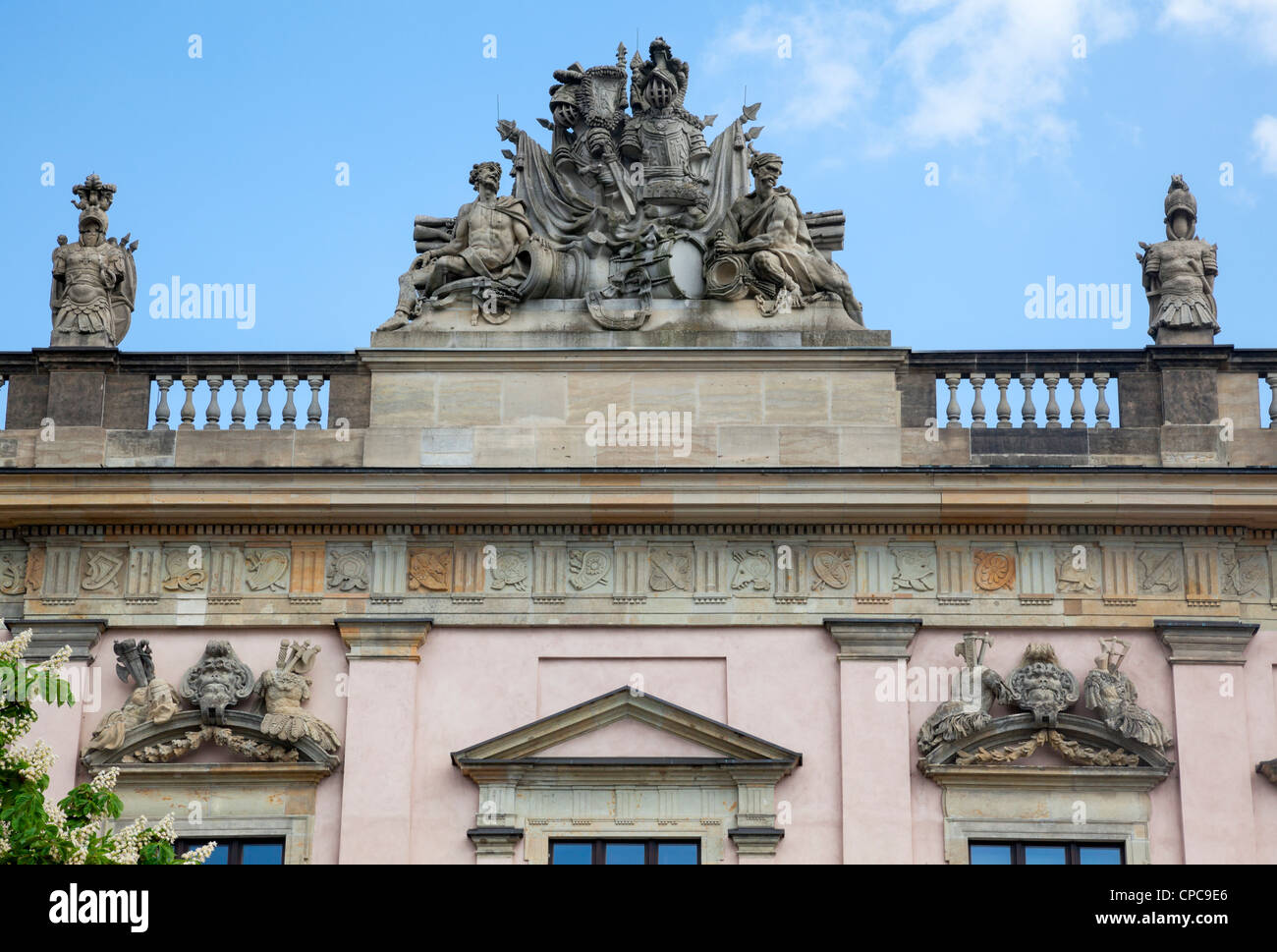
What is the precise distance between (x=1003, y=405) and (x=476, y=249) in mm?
4496

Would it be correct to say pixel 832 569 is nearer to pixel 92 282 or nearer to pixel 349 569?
pixel 349 569

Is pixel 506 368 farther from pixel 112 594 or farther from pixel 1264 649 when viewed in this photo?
pixel 1264 649

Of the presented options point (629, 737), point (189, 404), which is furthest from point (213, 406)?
point (629, 737)

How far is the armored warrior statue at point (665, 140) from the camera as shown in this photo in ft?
66.0

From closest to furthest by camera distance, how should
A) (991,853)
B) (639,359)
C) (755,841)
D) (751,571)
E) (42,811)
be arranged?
(42,811)
(755,841)
(991,853)
(751,571)
(639,359)

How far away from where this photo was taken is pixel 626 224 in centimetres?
2006

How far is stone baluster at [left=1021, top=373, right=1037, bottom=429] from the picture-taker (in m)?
19.2

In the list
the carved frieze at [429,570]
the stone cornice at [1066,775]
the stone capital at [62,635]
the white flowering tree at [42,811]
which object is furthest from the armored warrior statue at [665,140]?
the white flowering tree at [42,811]

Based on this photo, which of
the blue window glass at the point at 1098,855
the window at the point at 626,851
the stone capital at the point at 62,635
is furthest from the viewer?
the stone capital at the point at 62,635

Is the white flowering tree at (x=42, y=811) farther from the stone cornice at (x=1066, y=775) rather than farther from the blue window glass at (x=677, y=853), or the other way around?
the stone cornice at (x=1066, y=775)

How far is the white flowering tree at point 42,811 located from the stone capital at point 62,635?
3967 mm

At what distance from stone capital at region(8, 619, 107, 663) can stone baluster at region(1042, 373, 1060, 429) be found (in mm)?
7657
